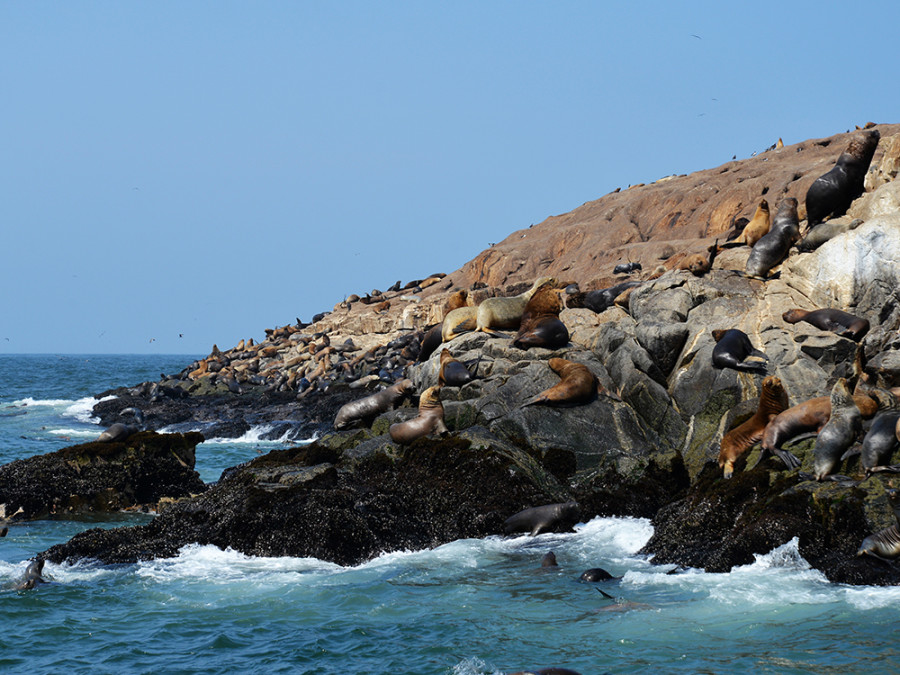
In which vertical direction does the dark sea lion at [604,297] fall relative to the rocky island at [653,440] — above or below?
above

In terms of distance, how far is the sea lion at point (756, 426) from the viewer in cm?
1231

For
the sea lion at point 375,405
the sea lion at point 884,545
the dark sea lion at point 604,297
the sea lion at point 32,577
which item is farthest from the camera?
the dark sea lion at point 604,297

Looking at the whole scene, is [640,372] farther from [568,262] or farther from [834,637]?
[568,262]

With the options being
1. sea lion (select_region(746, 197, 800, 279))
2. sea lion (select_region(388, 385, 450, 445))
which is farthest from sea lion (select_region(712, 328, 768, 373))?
sea lion (select_region(388, 385, 450, 445))

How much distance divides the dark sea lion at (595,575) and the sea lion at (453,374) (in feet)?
19.8

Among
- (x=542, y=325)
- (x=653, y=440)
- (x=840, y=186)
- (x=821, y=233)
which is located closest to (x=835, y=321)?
(x=821, y=233)

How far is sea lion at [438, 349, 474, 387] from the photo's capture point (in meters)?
15.7

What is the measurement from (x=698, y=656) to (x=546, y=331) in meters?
9.29

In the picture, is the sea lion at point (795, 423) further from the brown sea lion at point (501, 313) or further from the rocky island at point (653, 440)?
the brown sea lion at point (501, 313)

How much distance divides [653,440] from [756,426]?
2.23 metres

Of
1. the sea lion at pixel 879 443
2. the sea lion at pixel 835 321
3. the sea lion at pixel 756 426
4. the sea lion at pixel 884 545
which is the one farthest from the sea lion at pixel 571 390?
the sea lion at pixel 884 545

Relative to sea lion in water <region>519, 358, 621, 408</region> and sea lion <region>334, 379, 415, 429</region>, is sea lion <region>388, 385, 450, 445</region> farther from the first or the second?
sea lion <region>334, 379, 415, 429</region>

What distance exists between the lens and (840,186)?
17312mm

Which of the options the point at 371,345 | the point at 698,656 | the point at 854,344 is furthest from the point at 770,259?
the point at 371,345
